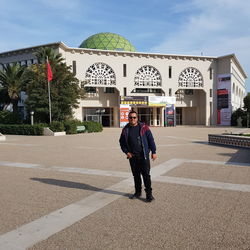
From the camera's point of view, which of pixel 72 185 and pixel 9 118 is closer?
pixel 72 185

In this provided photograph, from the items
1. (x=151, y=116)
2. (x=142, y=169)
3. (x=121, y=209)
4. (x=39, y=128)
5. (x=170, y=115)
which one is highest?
(x=170, y=115)

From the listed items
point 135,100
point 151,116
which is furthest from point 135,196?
point 151,116

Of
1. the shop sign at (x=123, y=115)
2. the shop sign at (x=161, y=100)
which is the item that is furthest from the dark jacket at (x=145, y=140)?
the shop sign at (x=161, y=100)

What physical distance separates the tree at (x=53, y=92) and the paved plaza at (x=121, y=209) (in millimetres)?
18844

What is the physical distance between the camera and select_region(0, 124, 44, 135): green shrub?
79.1 ft

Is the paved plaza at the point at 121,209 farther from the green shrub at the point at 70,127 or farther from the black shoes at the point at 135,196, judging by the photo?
the green shrub at the point at 70,127

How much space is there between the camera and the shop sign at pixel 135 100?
4159 cm

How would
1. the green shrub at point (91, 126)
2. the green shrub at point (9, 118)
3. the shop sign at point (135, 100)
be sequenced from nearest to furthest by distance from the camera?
the green shrub at point (91, 126), the green shrub at point (9, 118), the shop sign at point (135, 100)

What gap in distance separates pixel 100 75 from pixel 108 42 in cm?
1319

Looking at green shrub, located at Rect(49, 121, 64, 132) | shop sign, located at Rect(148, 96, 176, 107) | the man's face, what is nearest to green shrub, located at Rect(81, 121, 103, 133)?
green shrub, located at Rect(49, 121, 64, 132)

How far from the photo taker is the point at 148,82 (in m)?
→ 43.3

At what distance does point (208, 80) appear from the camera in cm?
4597

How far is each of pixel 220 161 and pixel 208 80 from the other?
39.5 meters

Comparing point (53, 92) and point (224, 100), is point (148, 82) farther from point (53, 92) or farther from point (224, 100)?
point (53, 92)
